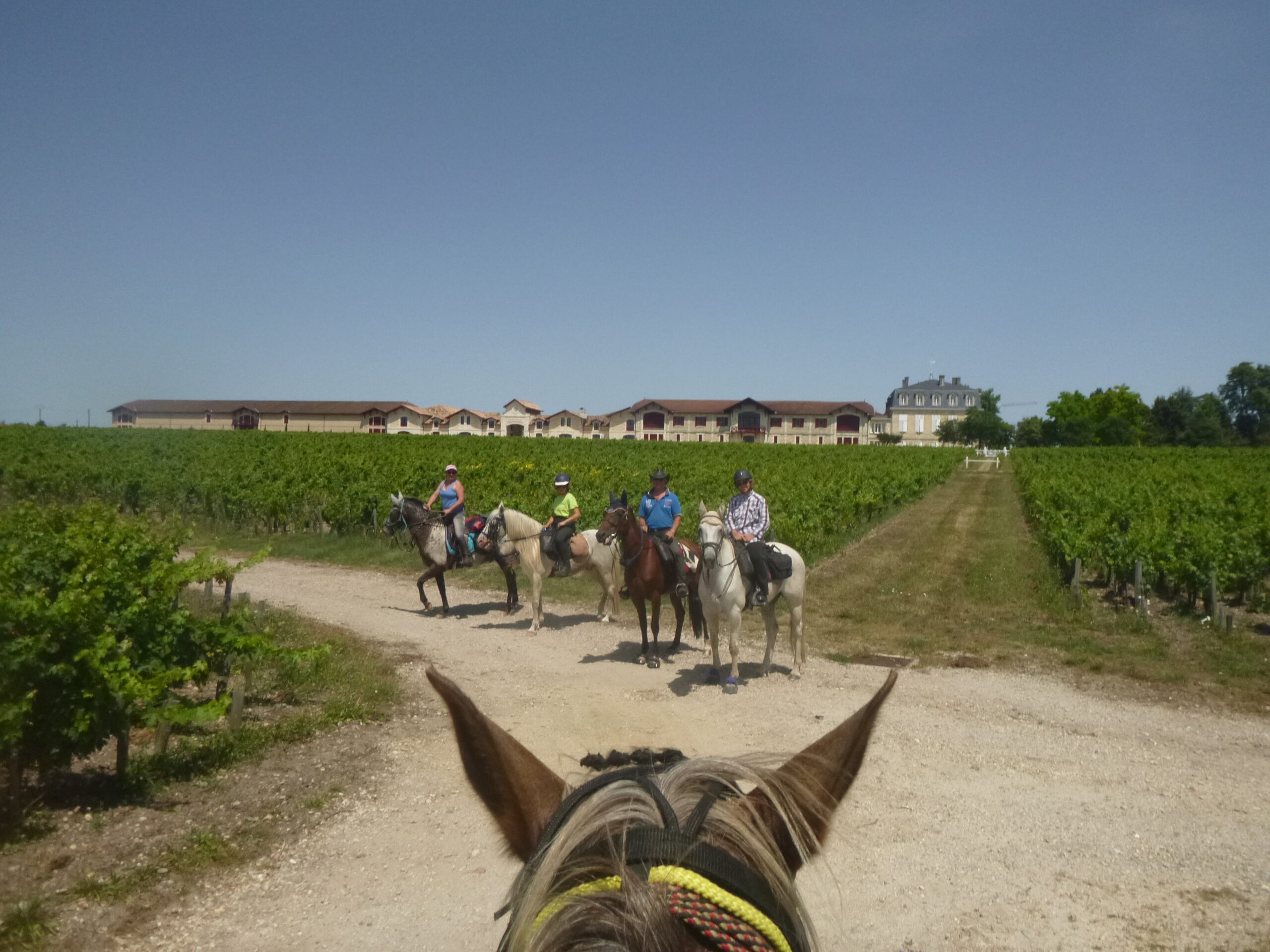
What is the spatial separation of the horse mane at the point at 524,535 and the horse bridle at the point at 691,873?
10.5 metres

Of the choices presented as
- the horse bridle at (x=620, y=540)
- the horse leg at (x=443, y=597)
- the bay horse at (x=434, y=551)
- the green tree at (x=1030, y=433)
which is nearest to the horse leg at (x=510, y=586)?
the bay horse at (x=434, y=551)

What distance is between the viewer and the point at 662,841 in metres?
1.24

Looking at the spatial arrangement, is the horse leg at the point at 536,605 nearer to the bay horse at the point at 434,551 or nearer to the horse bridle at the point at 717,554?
the bay horse at the point at 434,551

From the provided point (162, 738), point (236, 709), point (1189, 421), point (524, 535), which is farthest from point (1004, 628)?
point (1189, 421)

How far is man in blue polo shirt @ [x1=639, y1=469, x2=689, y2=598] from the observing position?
33.8ft

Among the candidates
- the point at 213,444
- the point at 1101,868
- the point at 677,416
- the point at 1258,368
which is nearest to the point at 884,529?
the point at 1101,868

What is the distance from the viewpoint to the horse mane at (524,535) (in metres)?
11.8

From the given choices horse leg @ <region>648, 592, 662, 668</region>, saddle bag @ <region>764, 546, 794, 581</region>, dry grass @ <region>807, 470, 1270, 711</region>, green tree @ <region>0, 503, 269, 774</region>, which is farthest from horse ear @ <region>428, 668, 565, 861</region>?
dry grass @ <region>807, 470, 1270, 711</region>

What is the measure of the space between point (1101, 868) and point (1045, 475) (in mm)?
33958

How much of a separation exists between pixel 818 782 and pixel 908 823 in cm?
459

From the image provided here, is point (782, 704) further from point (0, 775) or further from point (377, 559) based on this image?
point (377, 559)

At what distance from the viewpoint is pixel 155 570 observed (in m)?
5.70

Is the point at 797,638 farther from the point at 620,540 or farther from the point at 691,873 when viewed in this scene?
the point at 691,873

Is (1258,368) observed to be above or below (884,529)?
above
